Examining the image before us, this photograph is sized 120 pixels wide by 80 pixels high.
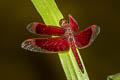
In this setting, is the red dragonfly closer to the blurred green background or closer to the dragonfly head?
the dragonfly head

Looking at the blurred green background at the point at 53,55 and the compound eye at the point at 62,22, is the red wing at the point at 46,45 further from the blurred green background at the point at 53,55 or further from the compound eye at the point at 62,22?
the blurred green background at the point at 53,55

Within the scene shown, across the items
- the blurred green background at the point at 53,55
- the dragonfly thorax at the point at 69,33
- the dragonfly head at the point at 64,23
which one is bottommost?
the blurred green background at the point at 53,55

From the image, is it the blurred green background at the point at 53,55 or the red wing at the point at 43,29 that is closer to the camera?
the red wing at the point at 43,29

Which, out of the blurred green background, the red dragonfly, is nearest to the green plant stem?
the red dragonfly

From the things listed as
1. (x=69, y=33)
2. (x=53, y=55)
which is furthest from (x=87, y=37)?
(x=53, y=55)

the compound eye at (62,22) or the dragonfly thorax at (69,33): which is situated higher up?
the compound eye at (62,22)

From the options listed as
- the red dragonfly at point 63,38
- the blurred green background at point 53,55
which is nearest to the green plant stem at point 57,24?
the red dragonfly at point 63,38

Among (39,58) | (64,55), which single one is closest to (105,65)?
(39,58)
